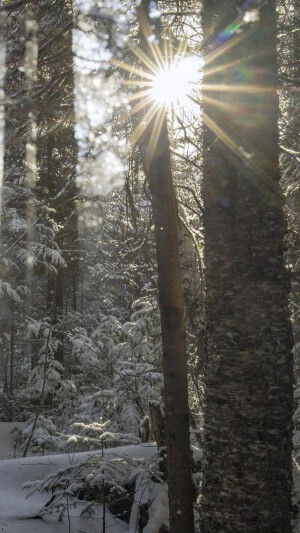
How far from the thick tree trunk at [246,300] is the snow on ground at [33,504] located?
1568 millimetres

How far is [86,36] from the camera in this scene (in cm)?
480

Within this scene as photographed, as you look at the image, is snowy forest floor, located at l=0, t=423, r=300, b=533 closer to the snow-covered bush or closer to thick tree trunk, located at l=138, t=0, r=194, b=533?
the snow-covered bush

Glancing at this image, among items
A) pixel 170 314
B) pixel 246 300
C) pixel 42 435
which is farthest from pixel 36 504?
pixel 246 300

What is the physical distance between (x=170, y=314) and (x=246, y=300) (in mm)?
1048

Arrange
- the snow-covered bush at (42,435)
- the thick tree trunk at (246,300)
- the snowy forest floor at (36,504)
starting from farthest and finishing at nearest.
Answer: the snow-covered bush at (42,435)
the snowy forest floor at (36,504)
the thick tree trunk at (246,300)

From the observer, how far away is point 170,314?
4461 mm

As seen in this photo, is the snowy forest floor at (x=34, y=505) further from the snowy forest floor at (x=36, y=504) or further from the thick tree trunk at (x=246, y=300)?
the thick tree trunk at (x=246, y=300)

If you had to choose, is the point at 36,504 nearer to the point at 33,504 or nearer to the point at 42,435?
the point at 33,504

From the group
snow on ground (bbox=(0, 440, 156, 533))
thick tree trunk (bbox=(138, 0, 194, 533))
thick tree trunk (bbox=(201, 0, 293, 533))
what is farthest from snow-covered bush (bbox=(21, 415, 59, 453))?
thick tree trunk (bbox=(201, 0, 293, 533))

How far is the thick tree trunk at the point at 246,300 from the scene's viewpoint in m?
3.43

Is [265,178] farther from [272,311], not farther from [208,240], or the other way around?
[272,311]

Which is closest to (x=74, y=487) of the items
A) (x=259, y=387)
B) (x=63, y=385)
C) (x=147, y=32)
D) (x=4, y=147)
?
(x=259, y=387)

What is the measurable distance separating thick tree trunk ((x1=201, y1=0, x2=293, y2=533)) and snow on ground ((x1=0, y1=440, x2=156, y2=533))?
1568 mm

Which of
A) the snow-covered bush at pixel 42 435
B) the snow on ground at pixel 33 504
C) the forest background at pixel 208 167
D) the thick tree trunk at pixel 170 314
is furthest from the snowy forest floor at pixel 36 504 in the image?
the thick tree trunk at pixel 170 314
